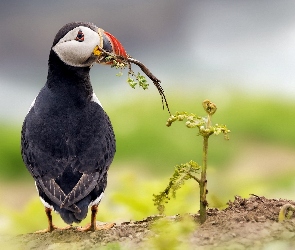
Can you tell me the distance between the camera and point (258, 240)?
3.04 metres

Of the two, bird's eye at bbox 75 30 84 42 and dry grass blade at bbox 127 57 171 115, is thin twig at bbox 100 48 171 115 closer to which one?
dry grass blade at bbox 127 57 171 115

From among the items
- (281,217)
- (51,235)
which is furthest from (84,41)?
(281,217)

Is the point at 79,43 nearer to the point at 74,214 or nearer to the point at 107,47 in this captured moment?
the point at 107,47

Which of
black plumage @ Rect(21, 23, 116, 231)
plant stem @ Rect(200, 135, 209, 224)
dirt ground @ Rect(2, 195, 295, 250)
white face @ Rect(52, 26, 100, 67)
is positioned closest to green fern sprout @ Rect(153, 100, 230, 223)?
plant stem @ Rect(200, 135, 209, 224)

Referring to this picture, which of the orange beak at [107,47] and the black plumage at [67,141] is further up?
the orange beak at [107,47]

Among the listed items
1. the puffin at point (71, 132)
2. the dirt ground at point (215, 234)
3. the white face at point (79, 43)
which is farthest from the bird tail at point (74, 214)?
the white face at point (79, 43)

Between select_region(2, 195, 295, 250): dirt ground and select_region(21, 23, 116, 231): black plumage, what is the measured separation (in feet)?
0.69

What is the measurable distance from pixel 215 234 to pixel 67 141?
99 centimetres

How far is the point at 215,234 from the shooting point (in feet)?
10.5

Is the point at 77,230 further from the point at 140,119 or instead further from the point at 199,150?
the point at 140,119

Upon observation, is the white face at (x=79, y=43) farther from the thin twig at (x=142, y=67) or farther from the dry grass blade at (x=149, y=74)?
the dry grass blade at (x=149, y=74)

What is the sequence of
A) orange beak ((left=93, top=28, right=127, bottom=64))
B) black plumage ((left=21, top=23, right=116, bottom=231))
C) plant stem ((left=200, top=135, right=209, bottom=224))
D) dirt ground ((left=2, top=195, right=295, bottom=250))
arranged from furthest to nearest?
1. orange beak ((left=93, top=28, right=127, bottom=64))
2. black plumage ((left=21, top=23, right=116, bottom=231))
3. plant stem ((left=200, top=135, right=209, bottom=224))
4. dirt ground ((left=2, top=195, right=295, bottom=250))

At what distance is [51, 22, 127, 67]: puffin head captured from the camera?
3.64 metres

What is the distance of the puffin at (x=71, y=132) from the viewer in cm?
341
